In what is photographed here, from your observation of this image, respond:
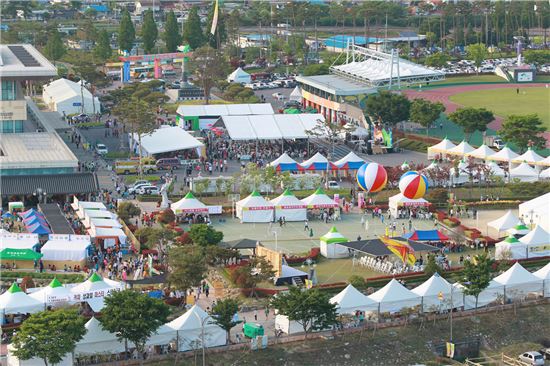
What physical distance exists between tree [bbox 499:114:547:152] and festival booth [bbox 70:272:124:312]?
103ft

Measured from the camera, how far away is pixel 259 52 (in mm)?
115125

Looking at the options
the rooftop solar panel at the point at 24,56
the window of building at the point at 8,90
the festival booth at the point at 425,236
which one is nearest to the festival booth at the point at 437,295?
the festival booth at the point at 425,236

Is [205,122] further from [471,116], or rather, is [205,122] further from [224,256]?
[224,256]

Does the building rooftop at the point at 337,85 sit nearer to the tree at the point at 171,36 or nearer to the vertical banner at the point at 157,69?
the vertical banner at the point at 157,69

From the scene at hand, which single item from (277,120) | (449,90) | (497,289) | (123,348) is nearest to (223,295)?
(123,348)

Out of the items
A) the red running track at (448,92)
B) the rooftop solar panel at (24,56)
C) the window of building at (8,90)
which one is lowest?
the red running track at (448,92)

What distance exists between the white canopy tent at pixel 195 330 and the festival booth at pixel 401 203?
58.0 feet

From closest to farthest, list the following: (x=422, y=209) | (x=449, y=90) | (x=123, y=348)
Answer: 1. (x=123, y=348)
2. (x=422, y=209)
3. (x=449, y=90)

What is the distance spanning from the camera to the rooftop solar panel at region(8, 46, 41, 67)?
228 ft

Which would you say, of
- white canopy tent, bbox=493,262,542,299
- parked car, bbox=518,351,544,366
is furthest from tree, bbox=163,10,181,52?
parked car, bbox=518,351,544,366

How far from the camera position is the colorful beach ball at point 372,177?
58.7 metres

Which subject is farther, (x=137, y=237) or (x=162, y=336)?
(x=137, y=237)

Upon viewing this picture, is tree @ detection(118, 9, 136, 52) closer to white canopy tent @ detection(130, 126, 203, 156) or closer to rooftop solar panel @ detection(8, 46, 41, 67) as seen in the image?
rooftop solar panel @ detection(8, 46, 41, 67)

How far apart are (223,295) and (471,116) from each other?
31.0 metres
